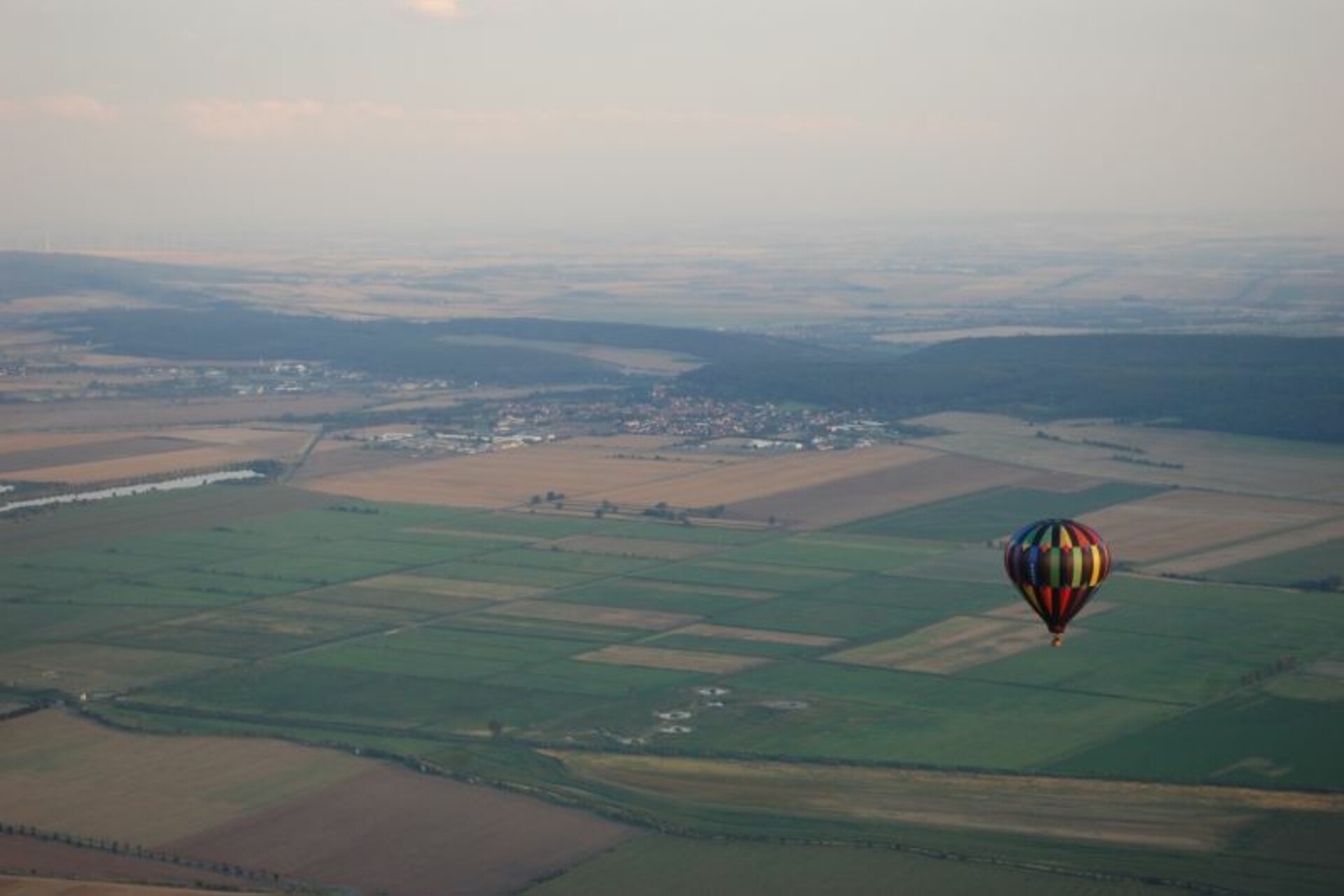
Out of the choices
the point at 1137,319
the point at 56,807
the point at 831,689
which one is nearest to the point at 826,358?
the point at 1137,319

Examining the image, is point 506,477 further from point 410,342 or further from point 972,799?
point 410,342

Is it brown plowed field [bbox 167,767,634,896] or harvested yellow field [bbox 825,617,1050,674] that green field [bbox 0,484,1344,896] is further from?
brown plowed field [bbox 167,767,634,896]

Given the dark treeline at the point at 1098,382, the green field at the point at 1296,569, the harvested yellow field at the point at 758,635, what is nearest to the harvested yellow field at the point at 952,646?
the harvested yellow field at the point at 758,635

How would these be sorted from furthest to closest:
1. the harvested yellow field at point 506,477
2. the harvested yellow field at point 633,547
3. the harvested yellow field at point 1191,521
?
1. the harvested yellow field at point 506,477
2. the harvested yellow field at point 1191,521
3. the harvested yellow field at point 633,547

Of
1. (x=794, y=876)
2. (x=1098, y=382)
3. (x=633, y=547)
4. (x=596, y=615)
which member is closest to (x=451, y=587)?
(x=596, y=615)

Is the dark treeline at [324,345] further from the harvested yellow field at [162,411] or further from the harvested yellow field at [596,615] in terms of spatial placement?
the harvested yellow field at [596,615]
